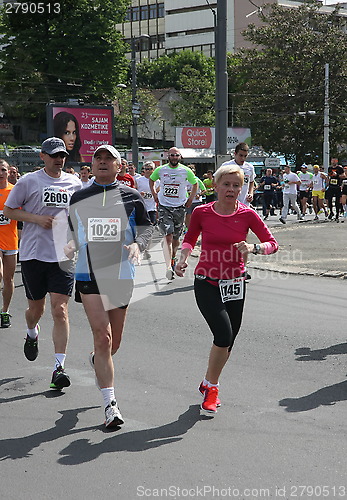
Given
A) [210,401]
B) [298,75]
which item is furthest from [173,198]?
[298,75]

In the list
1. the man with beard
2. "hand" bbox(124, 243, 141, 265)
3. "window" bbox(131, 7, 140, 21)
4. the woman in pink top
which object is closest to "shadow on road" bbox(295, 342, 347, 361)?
the woman in pink top

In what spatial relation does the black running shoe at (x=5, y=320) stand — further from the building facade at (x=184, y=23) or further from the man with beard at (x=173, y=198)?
the building facade at (x=184, y=23)

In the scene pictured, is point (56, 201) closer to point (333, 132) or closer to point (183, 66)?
point (333, 132)

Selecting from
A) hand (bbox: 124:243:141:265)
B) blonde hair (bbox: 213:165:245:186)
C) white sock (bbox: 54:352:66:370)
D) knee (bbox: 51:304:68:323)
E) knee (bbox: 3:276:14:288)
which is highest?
blonde hair (bbox: 213:165:245:186)

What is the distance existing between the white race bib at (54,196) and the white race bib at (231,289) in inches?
64.8

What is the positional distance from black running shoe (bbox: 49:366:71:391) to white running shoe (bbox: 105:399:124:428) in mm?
933

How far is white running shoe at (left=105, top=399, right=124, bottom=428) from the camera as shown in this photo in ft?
15.8

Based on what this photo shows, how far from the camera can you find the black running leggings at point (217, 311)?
5.12m

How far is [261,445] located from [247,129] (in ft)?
156

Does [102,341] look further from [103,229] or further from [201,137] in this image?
[201,137]

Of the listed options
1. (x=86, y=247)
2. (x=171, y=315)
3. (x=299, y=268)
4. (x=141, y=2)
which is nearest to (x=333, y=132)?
(x=299, y=268)

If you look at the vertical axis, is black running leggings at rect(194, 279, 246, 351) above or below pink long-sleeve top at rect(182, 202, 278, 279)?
below

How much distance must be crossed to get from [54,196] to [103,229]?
114 cm

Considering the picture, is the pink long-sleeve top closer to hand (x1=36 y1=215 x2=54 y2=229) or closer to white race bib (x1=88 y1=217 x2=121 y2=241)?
white race bib (x1=88 y1=217 x2=121 y2=241)
